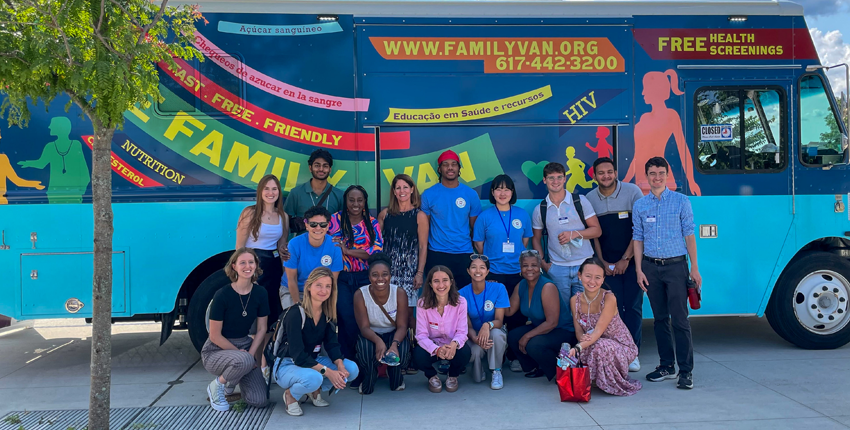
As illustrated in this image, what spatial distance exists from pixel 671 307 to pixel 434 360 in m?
1.97

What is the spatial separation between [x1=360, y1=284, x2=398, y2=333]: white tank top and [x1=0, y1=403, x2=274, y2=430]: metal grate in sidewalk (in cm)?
103

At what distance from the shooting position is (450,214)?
18.6 feet

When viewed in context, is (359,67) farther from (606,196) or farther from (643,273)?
(643,273)

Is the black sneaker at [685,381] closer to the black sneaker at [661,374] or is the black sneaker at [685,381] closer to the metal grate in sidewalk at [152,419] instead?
the black sneaker at [661,374]

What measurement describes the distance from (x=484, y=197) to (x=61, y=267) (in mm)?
3798

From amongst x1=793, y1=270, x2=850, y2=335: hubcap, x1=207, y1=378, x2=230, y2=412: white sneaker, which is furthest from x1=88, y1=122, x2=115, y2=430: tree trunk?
x1=793, y1=270, x2=850, y2=335: hubcap

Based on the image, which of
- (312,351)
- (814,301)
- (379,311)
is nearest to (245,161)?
(379,311)

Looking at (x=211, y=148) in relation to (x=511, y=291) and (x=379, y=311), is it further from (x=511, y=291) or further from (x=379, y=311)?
(x=511, y=291)

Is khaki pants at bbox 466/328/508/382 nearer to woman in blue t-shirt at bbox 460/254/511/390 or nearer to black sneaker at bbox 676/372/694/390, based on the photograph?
woman in blue t-shirt at bbox 460/254/511/390

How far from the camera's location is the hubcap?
623 centimetres

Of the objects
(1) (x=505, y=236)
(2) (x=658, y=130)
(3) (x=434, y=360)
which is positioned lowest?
(3) (x=434, y=360)

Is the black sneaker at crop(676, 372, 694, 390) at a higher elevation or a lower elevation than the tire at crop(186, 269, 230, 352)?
lower

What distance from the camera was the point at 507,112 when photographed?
595 centimetres

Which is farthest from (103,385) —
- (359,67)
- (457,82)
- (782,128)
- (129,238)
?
(782,128)
